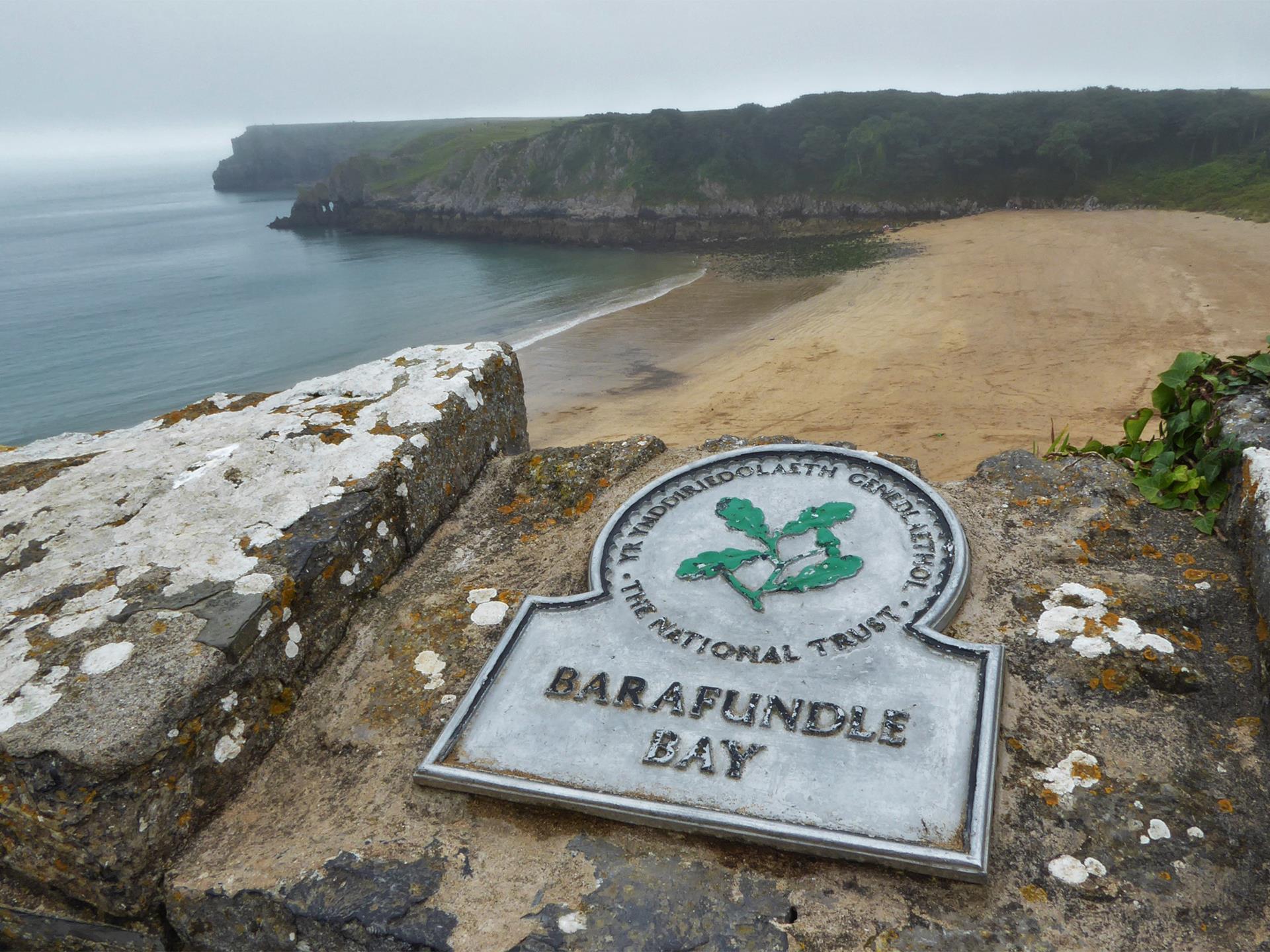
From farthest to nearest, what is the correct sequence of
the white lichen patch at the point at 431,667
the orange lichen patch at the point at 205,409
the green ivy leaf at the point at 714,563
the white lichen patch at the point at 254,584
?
1. the orange lichen patch at the point at 205,409
2. the green ivy leaf at the point at 714,563
3. the white lichen patch at the point at 431,667
4. the white lichen patch at the point at 254,584

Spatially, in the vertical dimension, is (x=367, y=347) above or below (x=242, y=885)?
below

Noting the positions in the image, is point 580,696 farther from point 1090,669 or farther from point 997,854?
point 1090,669

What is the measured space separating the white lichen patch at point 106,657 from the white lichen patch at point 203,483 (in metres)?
0.16

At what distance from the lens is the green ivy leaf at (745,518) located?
321 cm

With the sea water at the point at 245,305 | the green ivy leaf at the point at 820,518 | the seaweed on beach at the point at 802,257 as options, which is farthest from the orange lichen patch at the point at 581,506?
the seaweed on beach at the point at 802,257

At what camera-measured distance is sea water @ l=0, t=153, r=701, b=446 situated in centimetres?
2020

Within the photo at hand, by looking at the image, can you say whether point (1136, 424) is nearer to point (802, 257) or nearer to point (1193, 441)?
point (1193, 441)

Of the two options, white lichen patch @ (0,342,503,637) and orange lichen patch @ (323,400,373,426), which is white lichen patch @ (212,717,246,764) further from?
orange lichen patch @ (323,400,373,426)

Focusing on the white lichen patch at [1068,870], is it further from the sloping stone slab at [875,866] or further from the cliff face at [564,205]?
the cliff face at [564,205]

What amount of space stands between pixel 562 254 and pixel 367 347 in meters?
18.2

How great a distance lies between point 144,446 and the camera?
3.75 metres

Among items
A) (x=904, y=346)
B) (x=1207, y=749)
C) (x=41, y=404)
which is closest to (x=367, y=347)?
(x=41, y=404)

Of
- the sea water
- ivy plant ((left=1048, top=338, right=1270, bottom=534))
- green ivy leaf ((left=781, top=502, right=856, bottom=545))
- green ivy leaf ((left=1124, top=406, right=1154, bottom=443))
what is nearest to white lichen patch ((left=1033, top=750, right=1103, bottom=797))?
green ivy leaf ((left=781, top=502, right=856, bottom=545))

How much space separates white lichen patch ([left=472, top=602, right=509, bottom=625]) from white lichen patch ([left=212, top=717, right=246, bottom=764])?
0.89 meters
